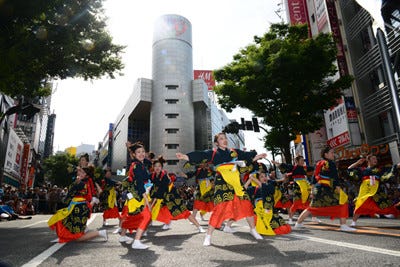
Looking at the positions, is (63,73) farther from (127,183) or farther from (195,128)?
(195,128)

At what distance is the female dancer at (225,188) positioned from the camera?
14.2 ft

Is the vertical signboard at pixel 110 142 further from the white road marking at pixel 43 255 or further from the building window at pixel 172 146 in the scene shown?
the white road marking at pixel 43 255

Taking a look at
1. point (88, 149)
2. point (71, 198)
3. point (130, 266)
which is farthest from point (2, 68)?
point (88, 149)

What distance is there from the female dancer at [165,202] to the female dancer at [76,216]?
1.40m

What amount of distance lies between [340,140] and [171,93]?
38018mm

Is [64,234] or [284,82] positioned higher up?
[284,82]

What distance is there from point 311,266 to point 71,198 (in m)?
4.32

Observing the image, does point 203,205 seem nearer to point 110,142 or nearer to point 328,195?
point 328,195

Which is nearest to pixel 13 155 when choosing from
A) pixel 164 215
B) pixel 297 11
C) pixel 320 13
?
pixel 164 215

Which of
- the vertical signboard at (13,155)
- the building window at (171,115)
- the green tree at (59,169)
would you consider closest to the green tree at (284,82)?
the vertical signboard at (13,155)

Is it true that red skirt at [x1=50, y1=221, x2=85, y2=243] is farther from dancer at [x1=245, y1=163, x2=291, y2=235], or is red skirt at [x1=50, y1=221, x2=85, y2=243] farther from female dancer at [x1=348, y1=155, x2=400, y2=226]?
female dancer at [x1=348, y1=155, x2=400, y2=226]

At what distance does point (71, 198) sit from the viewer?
17.3 ft

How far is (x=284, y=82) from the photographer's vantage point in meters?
14.3

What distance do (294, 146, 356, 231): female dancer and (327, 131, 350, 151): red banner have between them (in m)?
13.4
